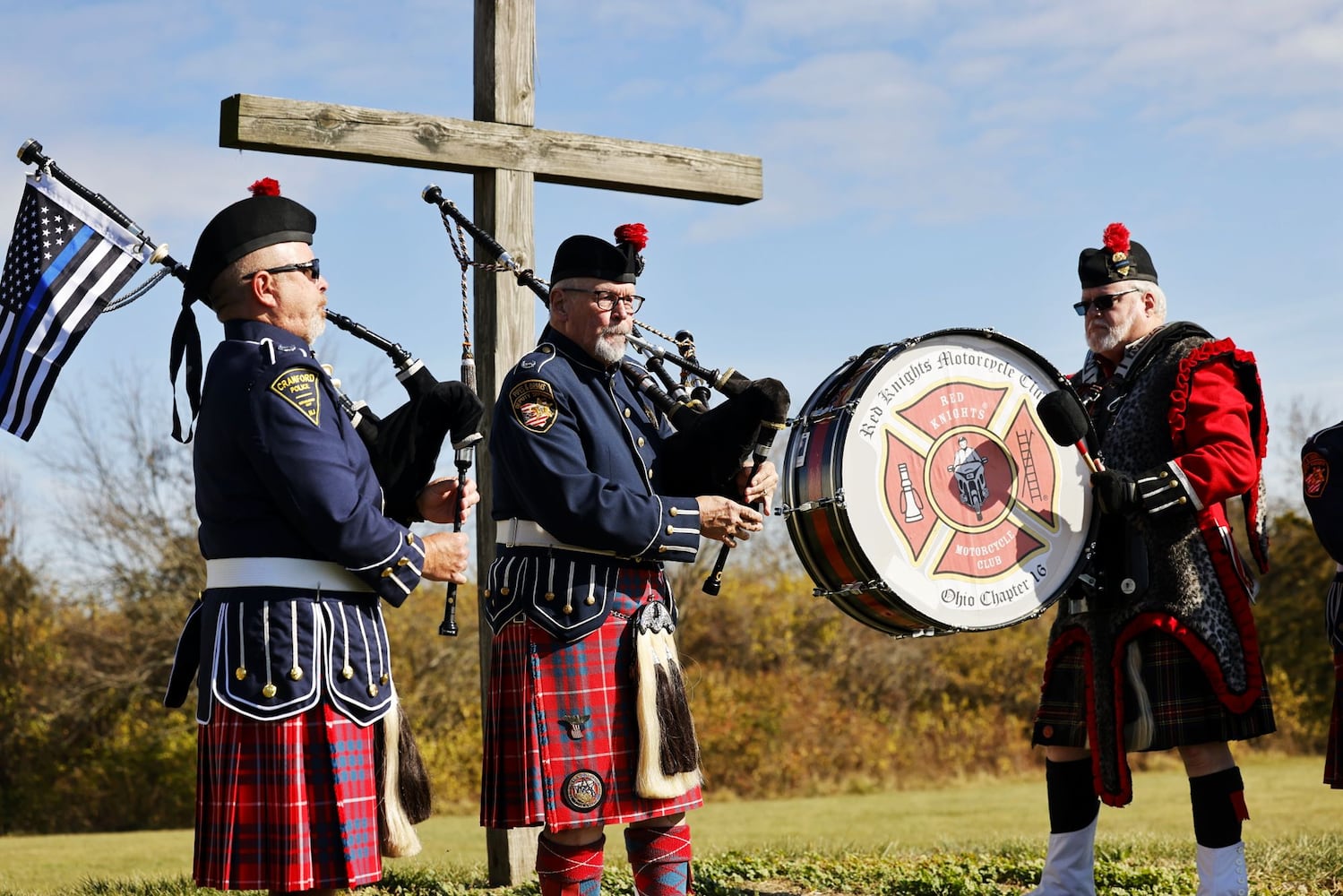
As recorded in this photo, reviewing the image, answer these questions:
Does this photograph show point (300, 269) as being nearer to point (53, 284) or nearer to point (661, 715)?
point (53, 284)

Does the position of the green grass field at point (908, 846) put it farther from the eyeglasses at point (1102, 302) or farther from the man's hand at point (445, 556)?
the man's hand at point (445, 556)

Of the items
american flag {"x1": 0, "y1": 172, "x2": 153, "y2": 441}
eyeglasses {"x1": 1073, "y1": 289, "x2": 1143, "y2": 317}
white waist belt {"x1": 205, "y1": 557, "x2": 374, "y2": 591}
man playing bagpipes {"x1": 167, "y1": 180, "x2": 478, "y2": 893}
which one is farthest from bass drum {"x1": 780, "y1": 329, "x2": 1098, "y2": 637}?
american flag {"x1": 0, "y1": 172, "x2": 153, "y2": 441}

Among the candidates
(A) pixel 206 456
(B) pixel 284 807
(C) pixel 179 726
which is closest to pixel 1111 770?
(B) pixel 284 807

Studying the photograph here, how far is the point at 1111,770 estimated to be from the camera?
4.00 metres

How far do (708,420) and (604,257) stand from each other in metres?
0.46

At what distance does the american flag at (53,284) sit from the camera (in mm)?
3387

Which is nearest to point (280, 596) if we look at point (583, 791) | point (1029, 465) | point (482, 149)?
point (583, 791)

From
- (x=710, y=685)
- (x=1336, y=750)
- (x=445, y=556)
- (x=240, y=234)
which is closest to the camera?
(x=240, y=234)

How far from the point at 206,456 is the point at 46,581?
13965mm

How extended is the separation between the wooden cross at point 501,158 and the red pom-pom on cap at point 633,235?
1162mm

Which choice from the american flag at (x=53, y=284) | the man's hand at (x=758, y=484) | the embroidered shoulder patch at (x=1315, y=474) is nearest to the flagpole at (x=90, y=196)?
the american flag at (x=53, y=284)

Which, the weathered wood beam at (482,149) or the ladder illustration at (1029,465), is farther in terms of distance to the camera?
the weathered wood beam at (482,149)

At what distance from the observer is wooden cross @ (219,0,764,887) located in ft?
14.8

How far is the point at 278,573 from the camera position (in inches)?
115
